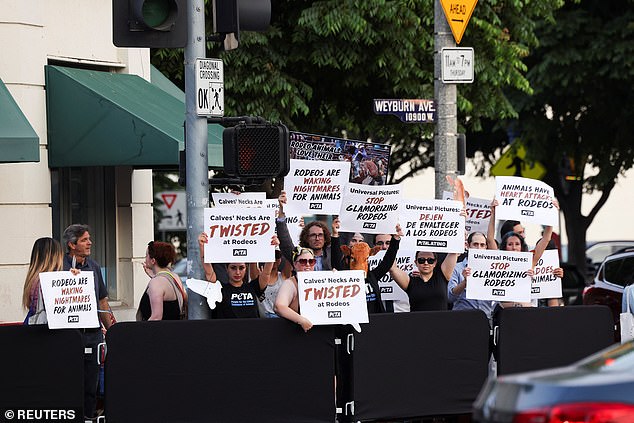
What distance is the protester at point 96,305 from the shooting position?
A: 444 inches

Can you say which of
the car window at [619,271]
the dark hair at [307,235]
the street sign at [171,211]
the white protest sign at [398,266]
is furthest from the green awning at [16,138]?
the street sign at [171,211]

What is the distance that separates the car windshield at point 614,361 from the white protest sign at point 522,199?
6.53 m

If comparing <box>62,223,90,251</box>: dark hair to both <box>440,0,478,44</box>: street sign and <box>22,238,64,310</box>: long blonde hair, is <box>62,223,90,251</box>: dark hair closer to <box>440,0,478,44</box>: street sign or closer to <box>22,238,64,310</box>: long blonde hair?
<box>22,238,64,310</box>: long blonde hair

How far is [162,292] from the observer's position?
38.9 ft

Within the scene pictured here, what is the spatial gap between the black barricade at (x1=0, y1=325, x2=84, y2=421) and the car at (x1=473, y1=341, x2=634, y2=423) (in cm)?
556

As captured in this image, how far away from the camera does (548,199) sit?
13141mm

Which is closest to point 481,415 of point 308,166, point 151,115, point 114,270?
point 308,166

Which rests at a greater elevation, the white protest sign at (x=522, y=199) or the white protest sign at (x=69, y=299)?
the white protest sign at (x=522, y=199)

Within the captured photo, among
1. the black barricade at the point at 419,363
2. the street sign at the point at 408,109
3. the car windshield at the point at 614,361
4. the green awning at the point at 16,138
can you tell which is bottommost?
the black barricade at the point at 419,363

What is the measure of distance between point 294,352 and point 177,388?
3.04 feet

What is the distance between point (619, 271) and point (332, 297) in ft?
33.0

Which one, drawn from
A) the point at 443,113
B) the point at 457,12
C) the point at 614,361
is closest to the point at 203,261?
the point at 443,113

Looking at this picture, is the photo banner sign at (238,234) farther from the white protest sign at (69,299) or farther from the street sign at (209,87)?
the white protest sign at (69,299)

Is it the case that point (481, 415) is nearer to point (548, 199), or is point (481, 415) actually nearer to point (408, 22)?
point (548, 199)
